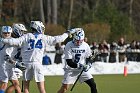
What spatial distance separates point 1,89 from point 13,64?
74cm

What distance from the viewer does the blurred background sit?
147 ft

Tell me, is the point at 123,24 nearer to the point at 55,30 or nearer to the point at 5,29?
the point at 55,30

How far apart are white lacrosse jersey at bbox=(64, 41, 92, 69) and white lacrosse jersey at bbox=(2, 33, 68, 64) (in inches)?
44.2

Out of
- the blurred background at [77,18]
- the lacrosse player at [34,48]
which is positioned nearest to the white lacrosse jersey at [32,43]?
the lacrosse player at [34,48]

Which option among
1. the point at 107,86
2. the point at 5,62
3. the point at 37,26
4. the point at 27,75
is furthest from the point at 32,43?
the point at 107,86

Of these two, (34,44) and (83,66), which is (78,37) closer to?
(83,66)

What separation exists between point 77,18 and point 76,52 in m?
44.6

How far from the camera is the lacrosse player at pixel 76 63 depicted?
53.8 feet

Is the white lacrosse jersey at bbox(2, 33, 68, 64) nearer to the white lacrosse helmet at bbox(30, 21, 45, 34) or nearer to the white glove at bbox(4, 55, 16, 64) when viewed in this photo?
the white lacrosse helmet at bbox(30, 21, 45, 34)

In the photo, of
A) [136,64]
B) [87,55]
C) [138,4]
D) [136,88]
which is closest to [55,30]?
[136,64]

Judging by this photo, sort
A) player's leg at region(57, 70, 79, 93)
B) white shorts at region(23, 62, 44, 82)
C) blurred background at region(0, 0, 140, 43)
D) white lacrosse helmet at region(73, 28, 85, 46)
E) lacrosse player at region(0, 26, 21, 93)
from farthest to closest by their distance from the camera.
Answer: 1. blurred background at region(0, 0, 140, 43)
2. player's leg at region(57, 70, 79, 93)
3. white lacrosse helmet at region(73, 28, 85, 46)
4. lacrosse player at region(0, 26, 21, 93)
5. white shorts at region(23, 62, 44, 82)

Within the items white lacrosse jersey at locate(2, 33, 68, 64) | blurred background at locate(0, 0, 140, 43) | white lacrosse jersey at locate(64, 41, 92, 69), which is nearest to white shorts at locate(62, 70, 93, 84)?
white lacrosse jersey at locate(64, 41, 92, 69)

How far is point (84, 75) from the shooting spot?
651 inches

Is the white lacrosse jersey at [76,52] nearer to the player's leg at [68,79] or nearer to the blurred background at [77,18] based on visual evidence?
the player's leg at [68,79]
